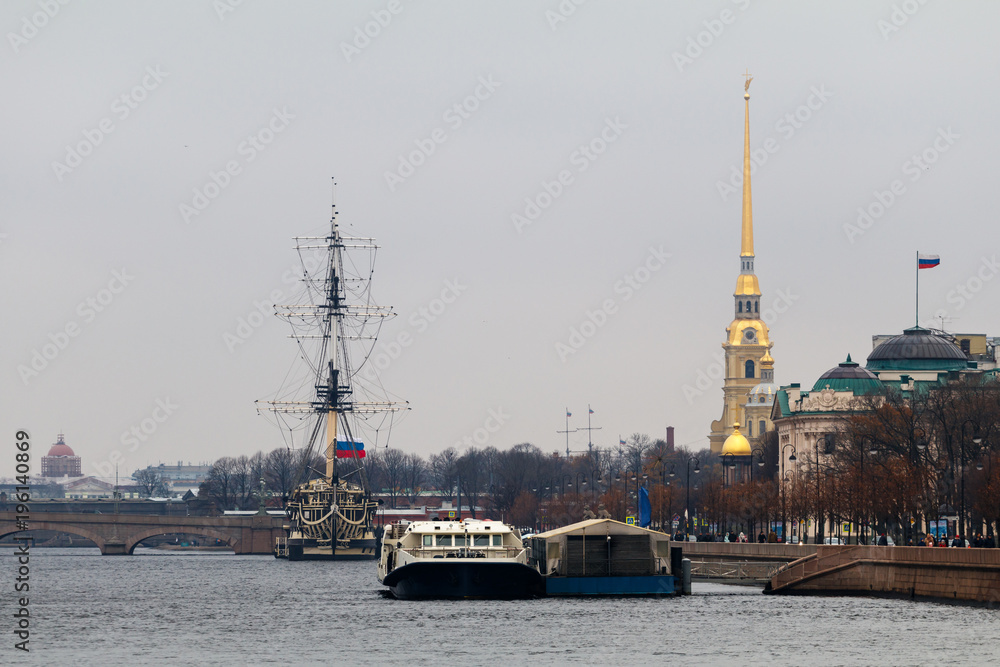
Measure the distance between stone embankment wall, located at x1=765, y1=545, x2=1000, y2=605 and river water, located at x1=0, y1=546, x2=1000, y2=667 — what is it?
85 cm

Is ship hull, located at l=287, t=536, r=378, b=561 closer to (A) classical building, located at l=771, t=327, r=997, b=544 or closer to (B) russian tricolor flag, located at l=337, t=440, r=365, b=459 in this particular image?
(B) russian tricolor flag, located at l=337, t=440, r=365, b=459

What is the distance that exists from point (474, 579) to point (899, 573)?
1715cm

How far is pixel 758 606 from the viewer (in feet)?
268

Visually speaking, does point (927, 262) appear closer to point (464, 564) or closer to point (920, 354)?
point (920, 354)

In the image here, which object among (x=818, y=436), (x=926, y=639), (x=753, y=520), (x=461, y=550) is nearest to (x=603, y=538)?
(x=461, y=550)

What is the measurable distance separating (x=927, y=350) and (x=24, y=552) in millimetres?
130463

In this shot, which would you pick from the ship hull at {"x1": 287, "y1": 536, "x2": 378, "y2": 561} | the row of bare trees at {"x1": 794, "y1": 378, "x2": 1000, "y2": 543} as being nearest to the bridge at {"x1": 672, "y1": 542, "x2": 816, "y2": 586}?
the row of bare trees at {"x1": 794, "y1": 378, "x2": 1000, "y2": 543}

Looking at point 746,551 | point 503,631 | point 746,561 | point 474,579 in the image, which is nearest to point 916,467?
point 746,551

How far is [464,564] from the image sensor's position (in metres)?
83.3

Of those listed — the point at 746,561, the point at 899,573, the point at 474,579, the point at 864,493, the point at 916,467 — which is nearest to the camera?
the point at 899,573

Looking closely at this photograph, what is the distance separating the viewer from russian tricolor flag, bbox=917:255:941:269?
16238 cm

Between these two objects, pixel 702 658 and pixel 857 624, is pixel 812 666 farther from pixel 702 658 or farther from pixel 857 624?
pixel 857 624

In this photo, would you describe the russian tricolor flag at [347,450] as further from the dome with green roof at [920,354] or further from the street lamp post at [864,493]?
the street lamp post at [864,493]

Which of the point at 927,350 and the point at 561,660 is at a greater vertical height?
the point at 927,350
